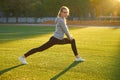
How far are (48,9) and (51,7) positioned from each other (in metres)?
1.64

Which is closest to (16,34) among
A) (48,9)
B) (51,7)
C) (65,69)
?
(65,69)

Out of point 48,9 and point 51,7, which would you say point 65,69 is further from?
point 48,9

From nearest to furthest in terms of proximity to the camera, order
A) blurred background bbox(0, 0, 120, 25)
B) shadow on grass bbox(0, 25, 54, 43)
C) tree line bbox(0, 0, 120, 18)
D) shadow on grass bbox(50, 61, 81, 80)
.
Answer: shadow on grass bbox(50, 61, 81, 80) < shadow on grass bbox(0, 25, 54, 43) < tree line bbox(0, 0, 120, 18) < blurred background bbox(0, 0, 120, 25)

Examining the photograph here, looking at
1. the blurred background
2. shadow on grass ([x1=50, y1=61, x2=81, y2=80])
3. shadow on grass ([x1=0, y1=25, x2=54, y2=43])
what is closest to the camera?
shadow on grass ([x1=50, y1=61, x2=81, y2=80])

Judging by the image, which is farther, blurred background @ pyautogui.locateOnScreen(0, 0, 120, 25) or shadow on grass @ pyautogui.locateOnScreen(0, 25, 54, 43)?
blurred background @ pyautogui.locateOnScreen(0, 0, 120, 25)

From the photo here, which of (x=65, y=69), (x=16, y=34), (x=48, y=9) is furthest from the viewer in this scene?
(x=48, y=9)

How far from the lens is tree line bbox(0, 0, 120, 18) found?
5925 centimetres

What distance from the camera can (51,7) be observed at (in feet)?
199

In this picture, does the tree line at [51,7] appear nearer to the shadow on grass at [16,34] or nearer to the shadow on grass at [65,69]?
the shadow on grass at [16,34]

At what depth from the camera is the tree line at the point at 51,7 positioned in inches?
2333

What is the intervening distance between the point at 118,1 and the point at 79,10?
835 cm

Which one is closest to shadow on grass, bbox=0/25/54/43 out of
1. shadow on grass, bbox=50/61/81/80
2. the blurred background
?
shadow on grass, bbox=50/61/81/80

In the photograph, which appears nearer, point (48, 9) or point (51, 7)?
point (51, 7)

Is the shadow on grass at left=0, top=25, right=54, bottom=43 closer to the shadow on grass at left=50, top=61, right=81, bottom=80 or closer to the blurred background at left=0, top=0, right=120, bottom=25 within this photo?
the shadow on grass at left=50, top=61, right=81, bottom=80
